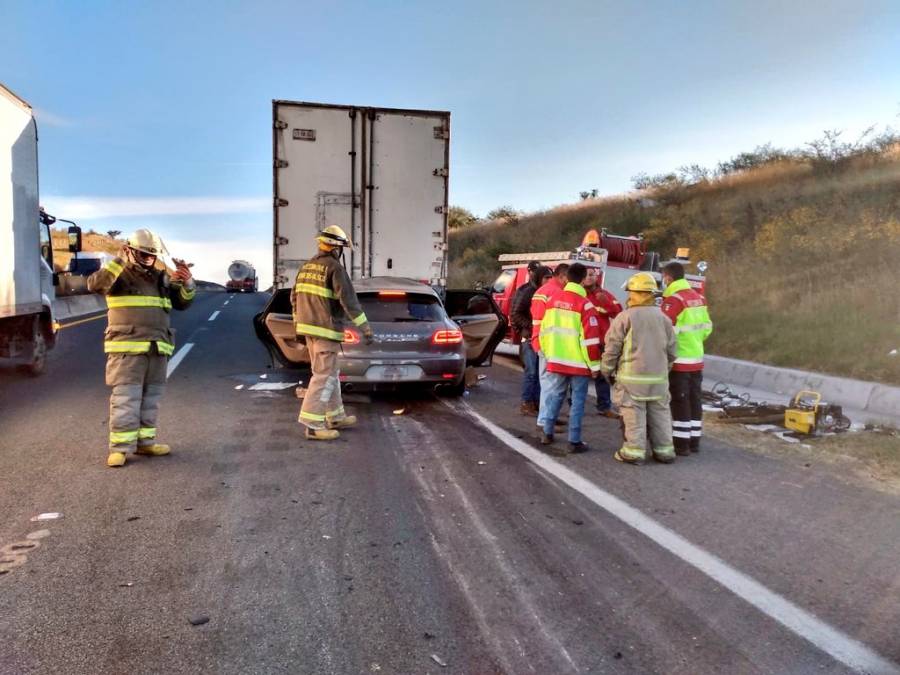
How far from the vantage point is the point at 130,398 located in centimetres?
549

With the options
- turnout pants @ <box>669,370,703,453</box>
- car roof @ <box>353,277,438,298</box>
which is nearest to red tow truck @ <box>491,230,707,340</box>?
car roof @ <box>353,277,438,298</box>

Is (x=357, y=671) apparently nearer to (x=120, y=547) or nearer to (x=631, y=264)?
(x=120, y=547)

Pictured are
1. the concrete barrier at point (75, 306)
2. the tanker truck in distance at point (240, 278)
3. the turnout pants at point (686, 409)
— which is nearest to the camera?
the turnout pants at point (686, 409)

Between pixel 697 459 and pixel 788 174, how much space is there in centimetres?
2037

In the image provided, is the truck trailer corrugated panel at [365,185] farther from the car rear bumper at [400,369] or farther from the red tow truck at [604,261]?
the car rear bumper at [400,369]

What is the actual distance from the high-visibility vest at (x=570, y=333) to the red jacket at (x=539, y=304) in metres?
0.16

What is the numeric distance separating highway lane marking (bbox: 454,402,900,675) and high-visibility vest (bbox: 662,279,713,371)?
171cm

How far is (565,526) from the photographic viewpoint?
14.0ft

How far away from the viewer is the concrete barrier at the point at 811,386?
765 cm

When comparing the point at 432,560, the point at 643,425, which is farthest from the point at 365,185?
the point at 432,560

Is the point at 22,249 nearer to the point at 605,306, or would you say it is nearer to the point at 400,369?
the point at 400,369

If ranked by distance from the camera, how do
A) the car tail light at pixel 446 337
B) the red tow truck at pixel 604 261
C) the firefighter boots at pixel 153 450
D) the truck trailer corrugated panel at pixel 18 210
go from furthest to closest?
the red tow truck at pixel 604 261 → the car tail light at pixel 446 337 → the truck trailer corrugated panel at pixel 18 210 → the firefighter boots at pixel 153 450

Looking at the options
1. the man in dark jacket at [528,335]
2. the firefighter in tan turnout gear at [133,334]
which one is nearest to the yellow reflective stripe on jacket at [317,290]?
the firefighter in tan turnout gear at [133,334]

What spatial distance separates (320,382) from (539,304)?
8.07 ft
